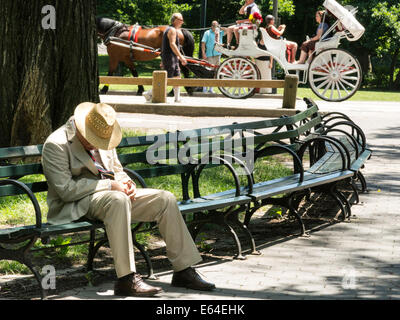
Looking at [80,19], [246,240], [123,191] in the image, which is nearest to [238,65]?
[80,19]

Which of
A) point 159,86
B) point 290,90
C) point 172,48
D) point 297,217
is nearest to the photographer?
point 297,217

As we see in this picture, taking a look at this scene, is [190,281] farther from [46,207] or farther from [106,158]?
[46,207]

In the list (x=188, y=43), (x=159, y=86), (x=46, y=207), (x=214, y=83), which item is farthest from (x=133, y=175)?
(x=188, y=43)

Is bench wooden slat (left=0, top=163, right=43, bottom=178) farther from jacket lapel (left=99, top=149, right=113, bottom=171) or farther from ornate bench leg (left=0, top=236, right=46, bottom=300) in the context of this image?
ornate bench leg (left=0, top=236, right=46, bottom=300)

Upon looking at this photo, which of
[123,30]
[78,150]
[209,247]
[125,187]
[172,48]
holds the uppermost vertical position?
[123,30]

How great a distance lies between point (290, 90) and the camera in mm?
13258

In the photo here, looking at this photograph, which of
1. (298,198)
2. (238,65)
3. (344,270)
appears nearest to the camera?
(344,270)

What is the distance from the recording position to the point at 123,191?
5.09 metres

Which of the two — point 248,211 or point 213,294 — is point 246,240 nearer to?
point 248,211

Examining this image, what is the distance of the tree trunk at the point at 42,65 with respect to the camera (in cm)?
727

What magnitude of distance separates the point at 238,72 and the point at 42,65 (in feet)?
33.5

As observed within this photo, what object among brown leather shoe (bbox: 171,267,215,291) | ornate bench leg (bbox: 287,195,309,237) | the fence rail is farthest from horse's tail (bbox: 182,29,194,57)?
brown leather shoe (bbox: 171,267,215,291)
